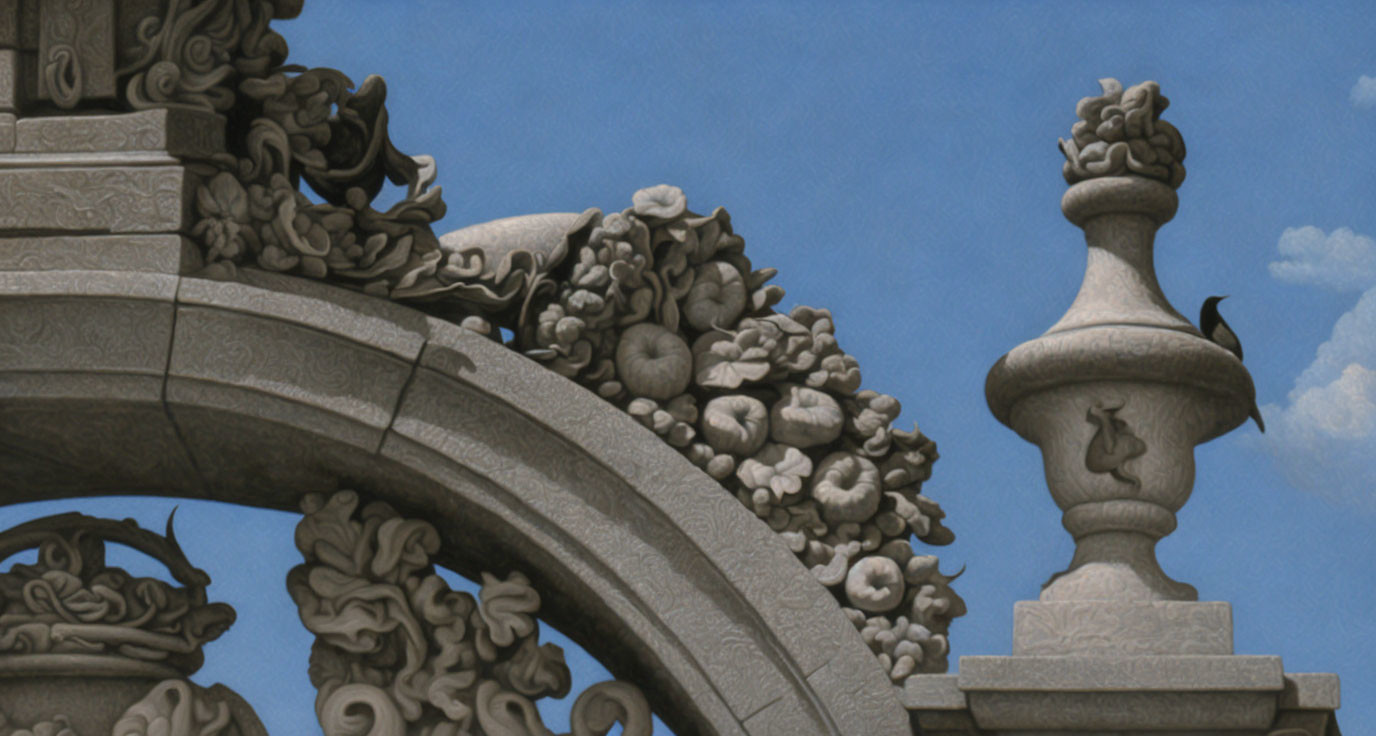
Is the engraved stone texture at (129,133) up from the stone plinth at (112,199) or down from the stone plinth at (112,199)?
up

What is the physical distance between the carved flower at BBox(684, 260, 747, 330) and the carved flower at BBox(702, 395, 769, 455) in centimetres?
20

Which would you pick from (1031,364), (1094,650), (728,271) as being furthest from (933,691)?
(728,271)

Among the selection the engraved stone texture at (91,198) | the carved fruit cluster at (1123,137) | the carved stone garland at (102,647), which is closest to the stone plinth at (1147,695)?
the carved fruit cluster at (1123,137)

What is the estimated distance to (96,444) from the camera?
5.73 metres

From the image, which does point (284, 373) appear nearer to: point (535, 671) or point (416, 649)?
point (416, 649)

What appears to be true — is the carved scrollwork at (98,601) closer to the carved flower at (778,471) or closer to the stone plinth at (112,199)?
the stone plinth at (112,199)

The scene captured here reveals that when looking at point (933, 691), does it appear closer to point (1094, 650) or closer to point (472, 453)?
point (1094, 650)

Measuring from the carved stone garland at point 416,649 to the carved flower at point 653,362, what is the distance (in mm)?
524

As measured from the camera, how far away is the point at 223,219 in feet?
18.1

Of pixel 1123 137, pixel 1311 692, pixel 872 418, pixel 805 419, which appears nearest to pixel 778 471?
pixel 805 419

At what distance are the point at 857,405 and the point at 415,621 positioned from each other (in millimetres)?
1138

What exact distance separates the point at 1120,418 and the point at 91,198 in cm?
238

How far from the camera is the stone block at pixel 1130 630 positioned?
513 cm

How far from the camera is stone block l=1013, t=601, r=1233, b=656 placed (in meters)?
5.13
